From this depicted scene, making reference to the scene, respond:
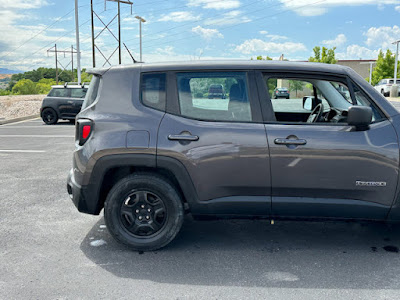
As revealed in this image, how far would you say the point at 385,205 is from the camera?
3.91 meters

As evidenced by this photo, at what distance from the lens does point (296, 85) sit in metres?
4.30

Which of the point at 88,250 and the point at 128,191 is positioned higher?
the point at 128,191

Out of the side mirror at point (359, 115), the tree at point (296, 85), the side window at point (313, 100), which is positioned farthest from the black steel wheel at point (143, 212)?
the side mirror at point (359, 115)

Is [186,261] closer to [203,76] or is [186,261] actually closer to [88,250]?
[88,250]

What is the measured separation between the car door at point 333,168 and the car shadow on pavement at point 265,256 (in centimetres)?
41

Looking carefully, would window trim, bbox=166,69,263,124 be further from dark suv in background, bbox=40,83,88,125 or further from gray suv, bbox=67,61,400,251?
dark suv in background, bbox=40,83,88,125

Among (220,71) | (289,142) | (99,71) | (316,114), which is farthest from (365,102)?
(99,71)

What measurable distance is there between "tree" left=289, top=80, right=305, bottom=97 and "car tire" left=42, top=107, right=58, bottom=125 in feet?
49.8

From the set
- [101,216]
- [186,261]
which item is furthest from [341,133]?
[101,216]

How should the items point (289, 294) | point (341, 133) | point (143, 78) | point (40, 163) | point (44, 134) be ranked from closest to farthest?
point (289, 294) → point (341, 133) → point (143, 78) → point (40, 163) → point (44, 134)

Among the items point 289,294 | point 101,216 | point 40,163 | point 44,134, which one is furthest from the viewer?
point 44,134

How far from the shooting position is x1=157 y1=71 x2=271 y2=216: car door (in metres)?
3.90

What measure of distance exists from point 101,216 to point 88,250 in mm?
1058

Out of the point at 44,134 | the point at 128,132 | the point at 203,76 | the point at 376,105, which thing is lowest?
the point at 44,134
